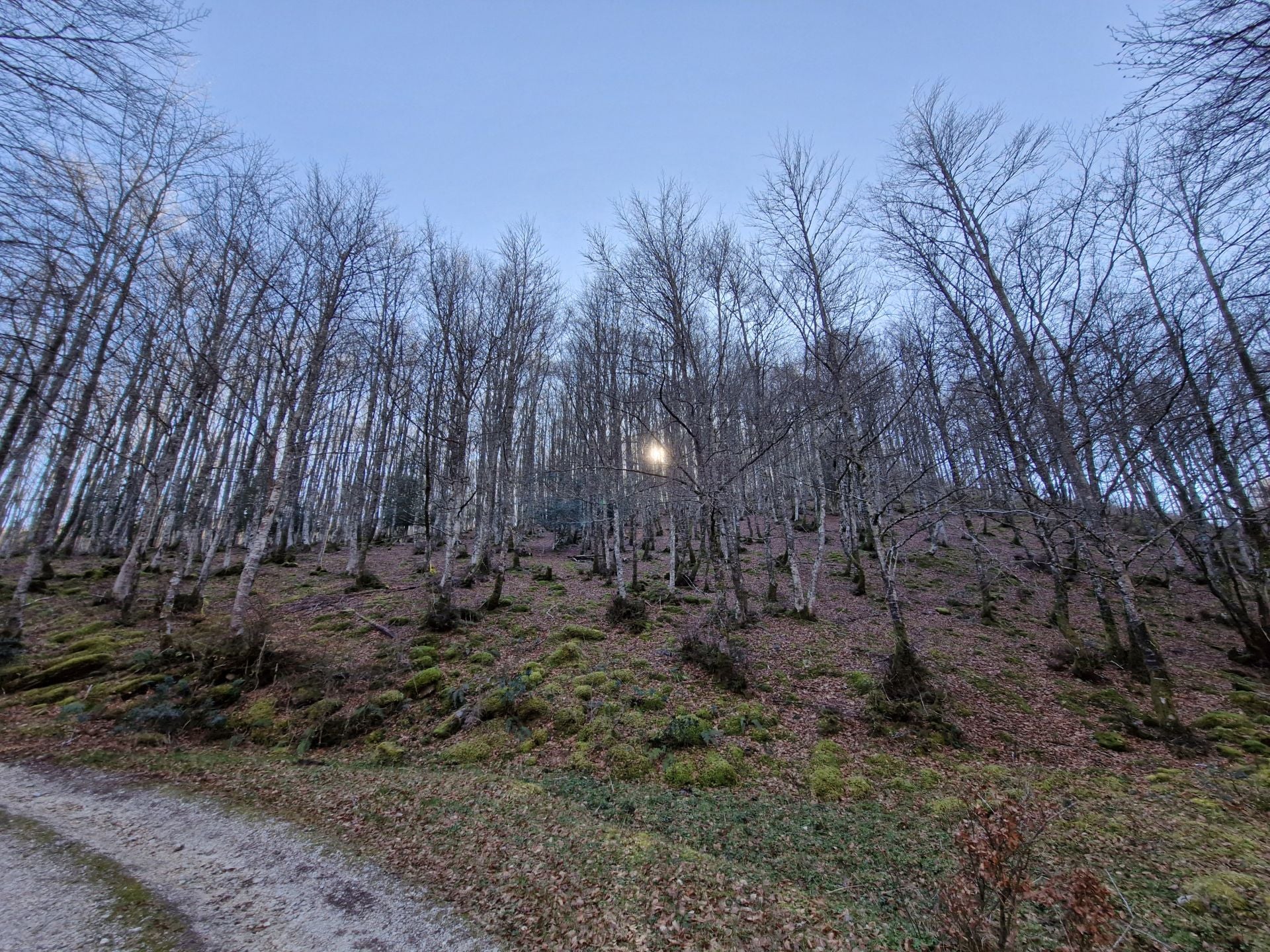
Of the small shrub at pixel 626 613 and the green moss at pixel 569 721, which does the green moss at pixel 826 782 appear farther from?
the small shrub at pixel 626 613


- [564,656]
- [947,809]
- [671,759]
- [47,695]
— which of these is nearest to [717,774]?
[671,759]

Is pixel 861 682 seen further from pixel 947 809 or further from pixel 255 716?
pixel 255 716

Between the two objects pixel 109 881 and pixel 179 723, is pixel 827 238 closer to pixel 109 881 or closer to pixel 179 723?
pixel 109 881

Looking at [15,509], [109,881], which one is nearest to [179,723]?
[109,881]

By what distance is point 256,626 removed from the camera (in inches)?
350

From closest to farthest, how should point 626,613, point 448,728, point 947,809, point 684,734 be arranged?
point 947,809 → point 684,734 → point 448,728 → point 626,613

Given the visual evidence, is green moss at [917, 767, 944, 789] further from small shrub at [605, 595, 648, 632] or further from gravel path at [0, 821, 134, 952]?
gravel path at [0, 821, 134, 952]

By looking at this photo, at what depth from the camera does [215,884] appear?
4109 millimetres

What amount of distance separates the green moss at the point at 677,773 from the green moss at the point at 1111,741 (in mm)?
6090

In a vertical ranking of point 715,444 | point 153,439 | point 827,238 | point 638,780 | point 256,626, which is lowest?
point 638,780

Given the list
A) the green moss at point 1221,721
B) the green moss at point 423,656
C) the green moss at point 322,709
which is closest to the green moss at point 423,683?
the green moss at point 423,656

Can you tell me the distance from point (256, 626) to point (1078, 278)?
17836 millimetres

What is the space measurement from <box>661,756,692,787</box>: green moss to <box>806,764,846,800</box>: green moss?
1.58 m

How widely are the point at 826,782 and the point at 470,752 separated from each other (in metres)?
5.16
